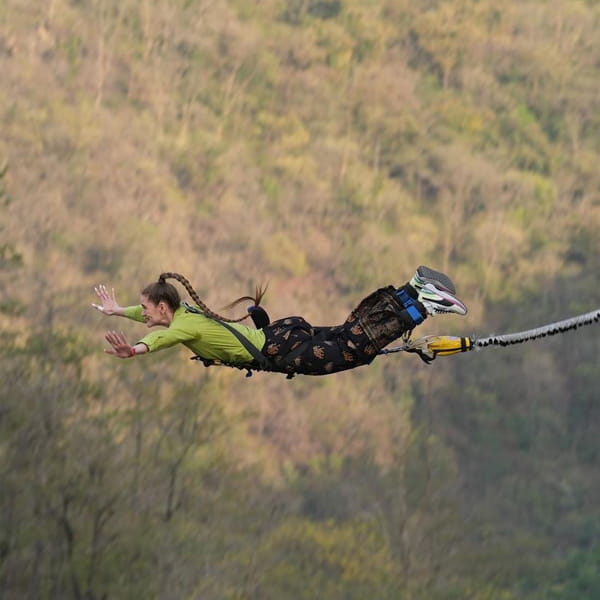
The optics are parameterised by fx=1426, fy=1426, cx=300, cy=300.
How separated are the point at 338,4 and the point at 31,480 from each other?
208ft

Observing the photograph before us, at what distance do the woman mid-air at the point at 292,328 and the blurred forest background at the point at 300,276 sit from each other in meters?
23.8

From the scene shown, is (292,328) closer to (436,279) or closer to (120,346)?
(436,279)

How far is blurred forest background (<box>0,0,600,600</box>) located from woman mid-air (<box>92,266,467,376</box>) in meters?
23.8

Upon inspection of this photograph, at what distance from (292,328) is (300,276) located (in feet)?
225

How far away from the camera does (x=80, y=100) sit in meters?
81.1

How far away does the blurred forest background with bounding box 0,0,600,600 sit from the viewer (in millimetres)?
38938

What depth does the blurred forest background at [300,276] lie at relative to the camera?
3894 cm

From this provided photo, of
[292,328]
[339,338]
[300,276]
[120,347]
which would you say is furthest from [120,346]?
[300,276]

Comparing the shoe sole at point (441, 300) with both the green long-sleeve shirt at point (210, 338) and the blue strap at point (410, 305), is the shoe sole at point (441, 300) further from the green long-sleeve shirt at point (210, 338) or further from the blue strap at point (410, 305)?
the green long-sleeve shirt at point (210, 338)

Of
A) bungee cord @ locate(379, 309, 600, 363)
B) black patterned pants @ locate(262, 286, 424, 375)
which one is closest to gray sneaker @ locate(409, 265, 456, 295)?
black patterned pants @ locate(262, 286, 424, 375)

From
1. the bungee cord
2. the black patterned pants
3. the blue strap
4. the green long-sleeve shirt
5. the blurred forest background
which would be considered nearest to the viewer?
the bungee cord

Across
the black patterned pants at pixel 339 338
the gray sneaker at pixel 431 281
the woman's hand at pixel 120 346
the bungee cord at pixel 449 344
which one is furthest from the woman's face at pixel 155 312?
the gray sneaker at pixel 431 281

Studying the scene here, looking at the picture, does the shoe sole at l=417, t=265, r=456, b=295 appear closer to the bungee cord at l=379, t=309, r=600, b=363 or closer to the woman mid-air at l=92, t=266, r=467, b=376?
the woman mid-air at l=92, t=266, r=467, b=376

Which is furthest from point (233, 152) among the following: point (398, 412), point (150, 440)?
point (150, 440)
